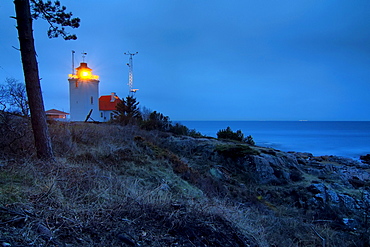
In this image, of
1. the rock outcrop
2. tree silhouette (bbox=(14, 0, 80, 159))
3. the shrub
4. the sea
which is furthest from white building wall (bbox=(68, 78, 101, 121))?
tree silhouette (bbox=(14, 0, 80, 159))

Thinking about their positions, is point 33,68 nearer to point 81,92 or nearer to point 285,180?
point 285,180

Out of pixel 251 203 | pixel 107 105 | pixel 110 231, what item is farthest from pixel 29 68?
pixel 107 105

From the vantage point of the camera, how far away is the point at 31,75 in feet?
17.6

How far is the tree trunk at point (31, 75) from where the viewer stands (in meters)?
5.21

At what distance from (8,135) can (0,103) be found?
1.30m

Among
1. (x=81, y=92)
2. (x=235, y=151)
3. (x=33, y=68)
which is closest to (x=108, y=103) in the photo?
(x=81, y=92)

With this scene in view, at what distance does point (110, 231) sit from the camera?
2.78 meters

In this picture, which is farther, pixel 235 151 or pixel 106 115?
pixel 106 115

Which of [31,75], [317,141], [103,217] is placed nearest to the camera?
[103,217]

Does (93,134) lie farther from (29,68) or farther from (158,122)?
(158,122)

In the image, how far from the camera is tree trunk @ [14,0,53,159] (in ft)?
17.1

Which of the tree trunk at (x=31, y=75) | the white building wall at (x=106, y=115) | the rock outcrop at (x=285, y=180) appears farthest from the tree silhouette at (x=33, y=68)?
the white building wall at (x=106, y=115)

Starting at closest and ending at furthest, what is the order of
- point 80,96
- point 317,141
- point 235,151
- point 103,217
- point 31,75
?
point 103,217 < point 31,75 < point 235,151 < point 80,96 < point 317,141

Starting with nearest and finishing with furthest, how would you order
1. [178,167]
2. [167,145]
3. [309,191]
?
[178,167]
[309,191]
[167,145]
